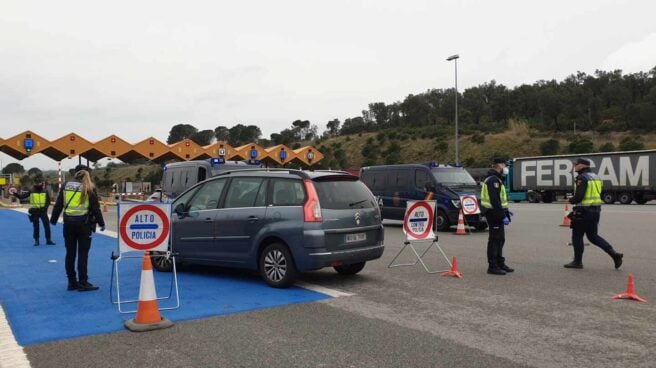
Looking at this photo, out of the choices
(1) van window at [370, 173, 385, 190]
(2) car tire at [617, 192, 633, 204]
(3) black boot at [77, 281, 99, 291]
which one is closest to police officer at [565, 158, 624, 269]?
(3) black boot at [77, 281, 99, 291]

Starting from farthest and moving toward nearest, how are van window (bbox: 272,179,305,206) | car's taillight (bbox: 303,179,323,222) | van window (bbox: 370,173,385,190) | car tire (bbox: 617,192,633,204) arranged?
1. car tire (bbox: 617,192,633,204)
2. van window (bbox: 370,173,385,190)
3. van window (bbox: 272,179,305,206)
4. car's taillight (bbox: 303,179,323,222)

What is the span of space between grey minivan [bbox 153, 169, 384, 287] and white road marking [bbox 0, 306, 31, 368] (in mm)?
3269

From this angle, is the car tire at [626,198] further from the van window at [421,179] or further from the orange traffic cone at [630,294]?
the orange traffic cone at [630,294]

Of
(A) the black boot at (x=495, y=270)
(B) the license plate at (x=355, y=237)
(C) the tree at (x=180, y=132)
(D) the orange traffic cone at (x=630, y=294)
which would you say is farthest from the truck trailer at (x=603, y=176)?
(C) the tree at (x=180, y=132)

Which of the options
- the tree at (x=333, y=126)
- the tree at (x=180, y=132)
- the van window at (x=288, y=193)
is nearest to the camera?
the van window at (x=288, y=193)

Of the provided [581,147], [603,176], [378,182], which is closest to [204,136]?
[581,147]

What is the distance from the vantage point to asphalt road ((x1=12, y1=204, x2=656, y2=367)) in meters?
4.79

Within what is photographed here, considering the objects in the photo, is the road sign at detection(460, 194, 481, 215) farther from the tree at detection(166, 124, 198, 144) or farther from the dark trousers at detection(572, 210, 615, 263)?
the tree at detection(166, 124, 198, 144)

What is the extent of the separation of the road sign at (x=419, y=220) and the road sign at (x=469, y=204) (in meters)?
6.50

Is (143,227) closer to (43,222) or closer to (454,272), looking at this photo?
(454,272)

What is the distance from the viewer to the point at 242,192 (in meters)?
8.53

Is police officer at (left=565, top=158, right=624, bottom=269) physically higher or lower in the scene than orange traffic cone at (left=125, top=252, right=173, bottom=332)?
higher

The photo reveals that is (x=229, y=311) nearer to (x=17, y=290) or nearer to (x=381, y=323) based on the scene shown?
(x=381, y=323)

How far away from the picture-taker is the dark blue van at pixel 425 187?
16.6 metres
